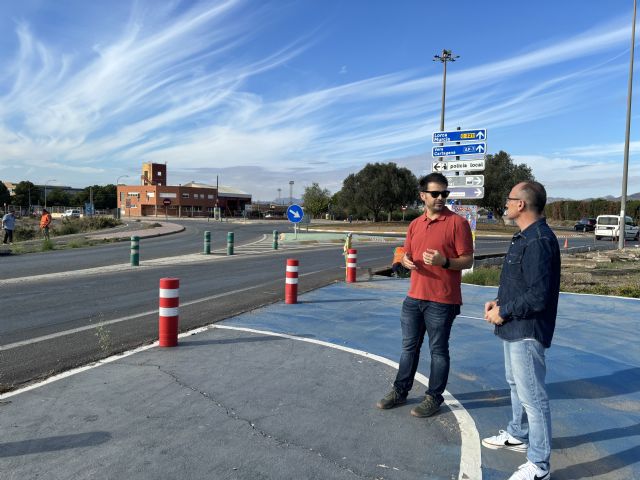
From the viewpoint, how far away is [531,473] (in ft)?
9.89

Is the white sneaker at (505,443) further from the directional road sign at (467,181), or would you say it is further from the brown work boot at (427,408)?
the directional road sign at (467,181)

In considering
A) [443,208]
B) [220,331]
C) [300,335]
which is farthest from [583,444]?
[220,331]

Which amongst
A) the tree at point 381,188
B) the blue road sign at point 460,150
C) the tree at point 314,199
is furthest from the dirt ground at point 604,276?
the tree at point 314,199

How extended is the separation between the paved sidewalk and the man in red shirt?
0.34 m

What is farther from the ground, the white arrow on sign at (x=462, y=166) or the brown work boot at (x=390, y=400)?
the white arrow on sign at (x=462, y=166)

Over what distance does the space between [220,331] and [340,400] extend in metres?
2.88

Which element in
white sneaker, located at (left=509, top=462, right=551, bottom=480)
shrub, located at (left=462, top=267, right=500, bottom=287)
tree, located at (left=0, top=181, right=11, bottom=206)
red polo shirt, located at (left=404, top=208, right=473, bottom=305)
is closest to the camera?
white sneaker, located at (left=509, top=462, right=551, bottom=480)

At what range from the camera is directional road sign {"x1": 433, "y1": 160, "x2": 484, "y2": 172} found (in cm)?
1325

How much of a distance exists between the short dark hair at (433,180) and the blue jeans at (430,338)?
36.3 inches

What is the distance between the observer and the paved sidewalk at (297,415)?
319cm

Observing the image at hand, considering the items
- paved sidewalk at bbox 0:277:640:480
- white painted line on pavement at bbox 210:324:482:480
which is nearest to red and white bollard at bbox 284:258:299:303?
paved sidewalk at bbox 0:277:640:480

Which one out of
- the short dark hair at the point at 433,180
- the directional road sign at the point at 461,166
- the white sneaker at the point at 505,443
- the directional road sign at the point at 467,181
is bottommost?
the white sneaker at the point at 505,443

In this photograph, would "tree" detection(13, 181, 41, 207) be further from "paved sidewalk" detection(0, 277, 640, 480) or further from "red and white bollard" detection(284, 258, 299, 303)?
"paved sidewalk" detection(0, 277, 640, 480)

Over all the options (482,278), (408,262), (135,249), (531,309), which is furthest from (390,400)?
(135,249)
